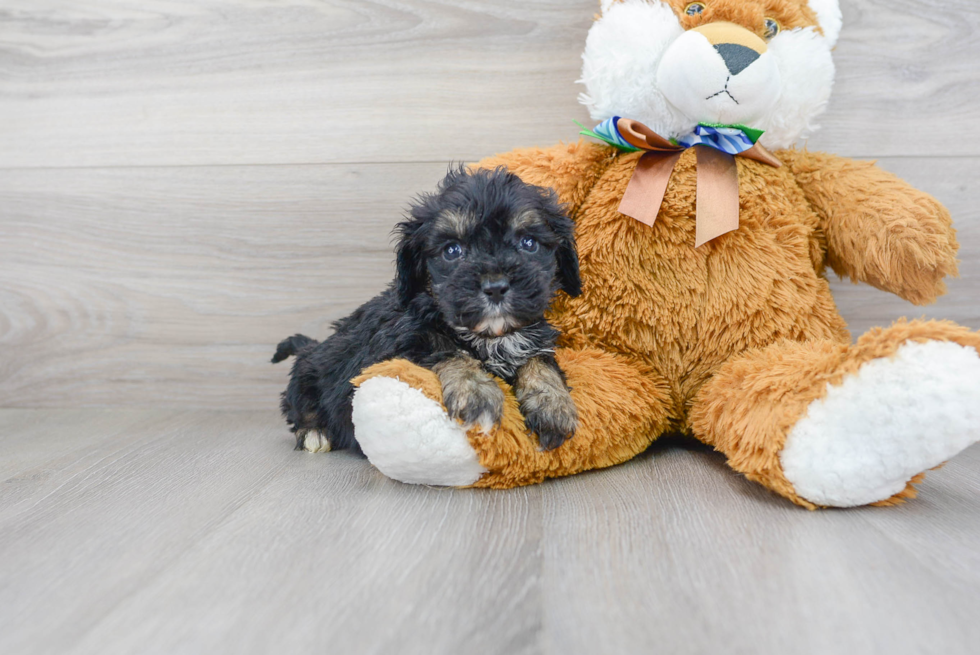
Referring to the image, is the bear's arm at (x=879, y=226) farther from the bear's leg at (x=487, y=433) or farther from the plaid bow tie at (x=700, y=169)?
the bear's leg at (x=487, y=433)

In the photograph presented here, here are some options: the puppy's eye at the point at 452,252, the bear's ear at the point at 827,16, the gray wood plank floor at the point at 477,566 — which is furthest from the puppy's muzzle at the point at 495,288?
the bear's ear at the point at 827,16

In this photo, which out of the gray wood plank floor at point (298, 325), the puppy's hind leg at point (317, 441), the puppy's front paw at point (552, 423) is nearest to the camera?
the gray wood plank floor at point (298, 325)

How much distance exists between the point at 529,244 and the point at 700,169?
470 millimetres

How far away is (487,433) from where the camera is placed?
1.25 meters

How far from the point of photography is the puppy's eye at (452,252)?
1.29 meters

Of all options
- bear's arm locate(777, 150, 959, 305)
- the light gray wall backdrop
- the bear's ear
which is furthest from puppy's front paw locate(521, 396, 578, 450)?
the bear's ear

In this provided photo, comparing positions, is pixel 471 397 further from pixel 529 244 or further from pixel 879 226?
pixel 879 226

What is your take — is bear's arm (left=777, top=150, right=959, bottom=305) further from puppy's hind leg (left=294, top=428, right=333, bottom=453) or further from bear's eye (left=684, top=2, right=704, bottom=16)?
puppy's hind leg (left=294, top=428, right=333, bottom=453)

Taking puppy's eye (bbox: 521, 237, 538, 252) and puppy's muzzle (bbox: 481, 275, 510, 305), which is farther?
puppy's eye (bbox: 521, 237, 538, 252)

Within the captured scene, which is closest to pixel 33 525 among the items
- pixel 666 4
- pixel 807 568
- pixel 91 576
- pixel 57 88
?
pixel 91 576

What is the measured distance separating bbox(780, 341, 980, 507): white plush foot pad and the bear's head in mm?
643

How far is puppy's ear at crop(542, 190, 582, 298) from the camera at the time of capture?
4.53 feet

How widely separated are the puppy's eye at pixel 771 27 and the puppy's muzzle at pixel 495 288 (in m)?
0.88

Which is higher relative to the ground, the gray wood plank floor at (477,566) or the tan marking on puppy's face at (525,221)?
the tan marking on puppy's face at (525,221)
